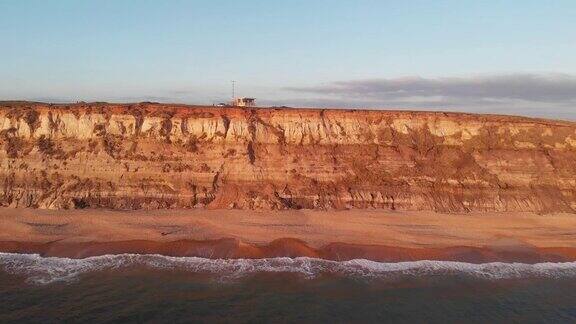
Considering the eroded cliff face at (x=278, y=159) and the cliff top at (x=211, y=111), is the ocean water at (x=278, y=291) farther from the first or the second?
the cliff top at (x=211, y=111)

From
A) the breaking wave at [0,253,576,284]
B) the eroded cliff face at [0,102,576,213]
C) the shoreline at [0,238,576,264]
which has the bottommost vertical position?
the breaking wave at [0,253,576,284]

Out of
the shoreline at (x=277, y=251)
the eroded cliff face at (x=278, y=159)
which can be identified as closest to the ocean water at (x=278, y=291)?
the shoreline at (x=277, y=251)

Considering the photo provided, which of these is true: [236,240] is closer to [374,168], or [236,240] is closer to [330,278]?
[330,278]

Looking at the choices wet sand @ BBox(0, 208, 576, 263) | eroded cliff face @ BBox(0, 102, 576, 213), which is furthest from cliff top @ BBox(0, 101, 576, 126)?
wet sand @ BBox(0, 208, 576, 263)

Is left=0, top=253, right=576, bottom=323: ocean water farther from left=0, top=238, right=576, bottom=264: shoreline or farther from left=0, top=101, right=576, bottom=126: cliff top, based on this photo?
left=0, top=101, right=576, bottom=126: cliff top

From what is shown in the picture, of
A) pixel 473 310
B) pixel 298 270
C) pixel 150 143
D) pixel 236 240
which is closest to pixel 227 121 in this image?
pixel 150 143

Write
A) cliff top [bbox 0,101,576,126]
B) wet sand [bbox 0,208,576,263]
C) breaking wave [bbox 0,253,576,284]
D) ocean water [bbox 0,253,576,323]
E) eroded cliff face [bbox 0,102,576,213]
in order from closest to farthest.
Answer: ocean water [bbox 0,253,576,323]
breaking wave [bbox 0,253,576,284]
wet sand [bbox 0,208,576,263]
eroded cliff face [bbox 0,102,576,213]
cliff top [bbox 0,101,576,126]

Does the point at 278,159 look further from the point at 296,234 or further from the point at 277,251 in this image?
the point at 277,251
